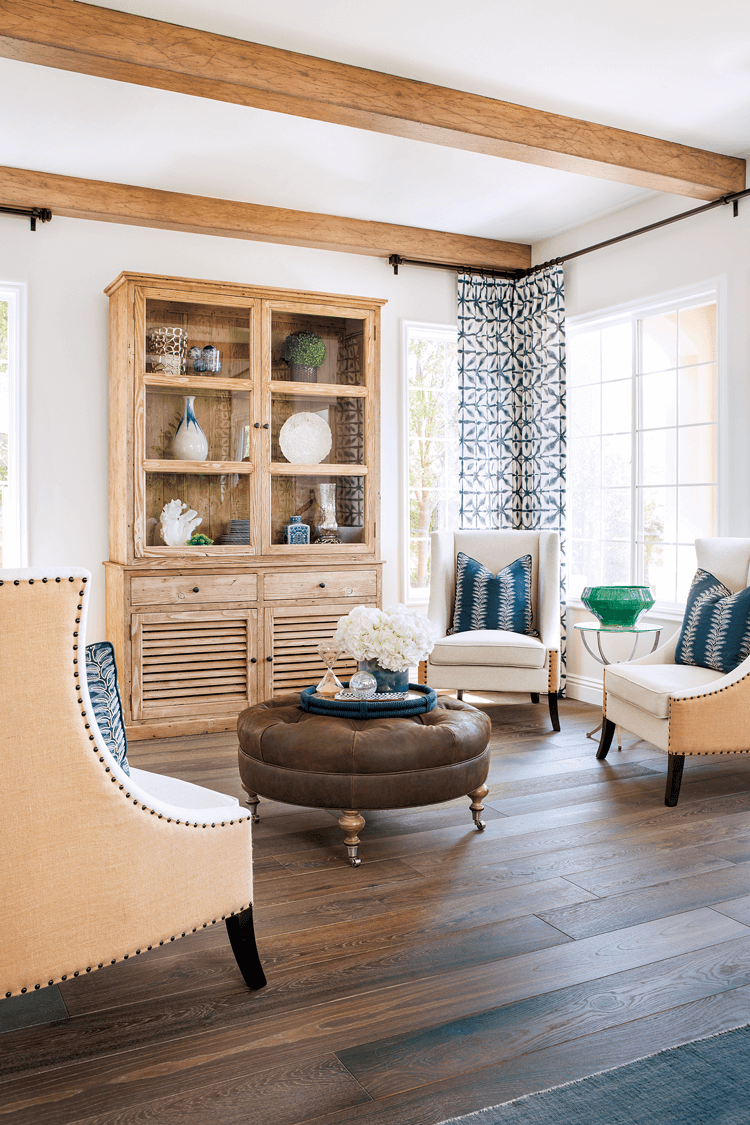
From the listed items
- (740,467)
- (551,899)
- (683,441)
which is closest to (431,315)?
(683,441)

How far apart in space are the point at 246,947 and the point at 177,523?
9.03ft

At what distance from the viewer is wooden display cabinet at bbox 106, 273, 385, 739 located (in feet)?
14.0

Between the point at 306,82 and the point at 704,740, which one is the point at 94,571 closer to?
the point at 306,82

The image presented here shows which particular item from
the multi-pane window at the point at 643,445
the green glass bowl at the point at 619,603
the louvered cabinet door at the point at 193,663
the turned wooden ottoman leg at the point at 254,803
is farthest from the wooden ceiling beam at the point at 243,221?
the turned wooden ottoman leg at the point at 254,803

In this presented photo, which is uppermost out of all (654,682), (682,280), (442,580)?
(682,280)

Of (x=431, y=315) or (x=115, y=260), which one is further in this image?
(x=431, y=315)

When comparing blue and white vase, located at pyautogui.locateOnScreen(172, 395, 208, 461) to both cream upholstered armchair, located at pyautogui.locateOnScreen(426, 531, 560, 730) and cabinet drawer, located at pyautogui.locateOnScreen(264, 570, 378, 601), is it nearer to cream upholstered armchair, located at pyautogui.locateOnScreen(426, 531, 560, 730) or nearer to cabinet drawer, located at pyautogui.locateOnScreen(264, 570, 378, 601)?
cabinet drawer, located at pyautogui.locateOnScreen(264, 570, 378, 601)

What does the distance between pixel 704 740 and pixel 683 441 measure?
6.08 ft

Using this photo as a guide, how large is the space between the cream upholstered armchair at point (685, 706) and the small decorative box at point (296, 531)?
177 cm

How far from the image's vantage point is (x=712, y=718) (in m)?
3.27

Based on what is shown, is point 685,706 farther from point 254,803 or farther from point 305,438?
point 305,438

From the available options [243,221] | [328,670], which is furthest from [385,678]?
[243,221]

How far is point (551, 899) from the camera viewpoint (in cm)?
243

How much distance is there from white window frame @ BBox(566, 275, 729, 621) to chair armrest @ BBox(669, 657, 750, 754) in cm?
114
